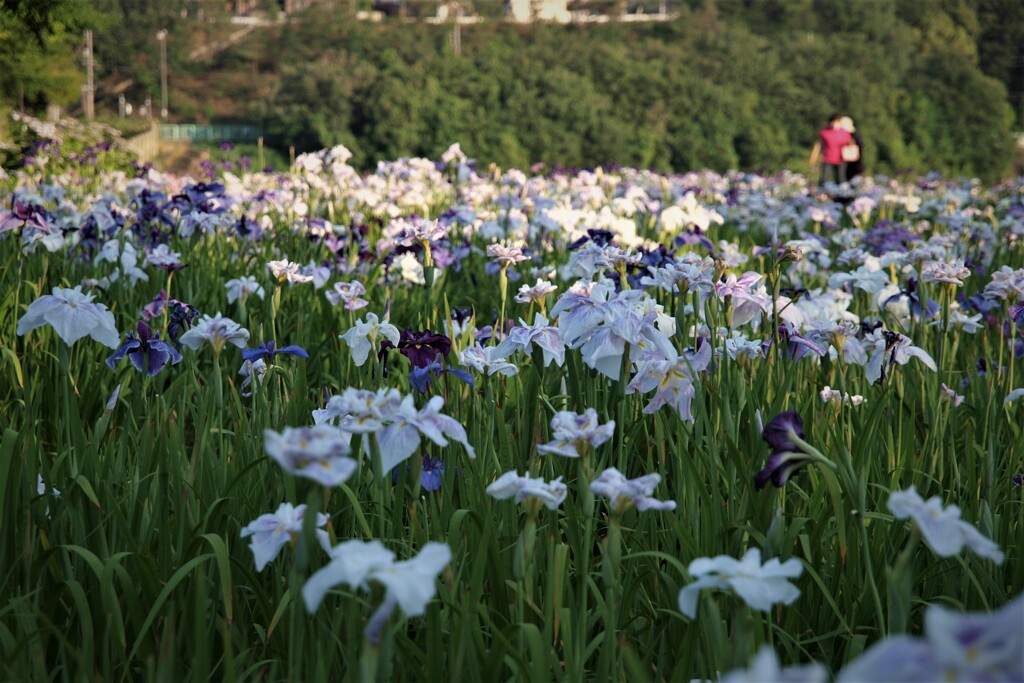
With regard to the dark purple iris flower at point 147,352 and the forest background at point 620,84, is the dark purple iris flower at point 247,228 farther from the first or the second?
the forest background at point 620,84

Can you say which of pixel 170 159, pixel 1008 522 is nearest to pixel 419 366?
pixel 1008 522

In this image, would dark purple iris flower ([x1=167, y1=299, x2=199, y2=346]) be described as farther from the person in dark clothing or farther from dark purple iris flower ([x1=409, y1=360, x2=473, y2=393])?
the person in dark clothing

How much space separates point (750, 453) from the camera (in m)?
2.29

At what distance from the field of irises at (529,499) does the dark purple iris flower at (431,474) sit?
2 centimetres

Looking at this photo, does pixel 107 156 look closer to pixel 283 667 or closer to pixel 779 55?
pixel 283 667

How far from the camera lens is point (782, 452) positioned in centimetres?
141

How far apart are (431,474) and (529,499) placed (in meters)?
0.84

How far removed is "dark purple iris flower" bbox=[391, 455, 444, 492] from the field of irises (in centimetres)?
2

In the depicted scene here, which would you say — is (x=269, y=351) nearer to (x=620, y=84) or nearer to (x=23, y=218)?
(x=23, y=218)

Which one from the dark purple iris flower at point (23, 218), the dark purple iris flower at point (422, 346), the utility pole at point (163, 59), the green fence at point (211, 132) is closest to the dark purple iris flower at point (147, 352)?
the dark purple iris flower at point (422, 346)

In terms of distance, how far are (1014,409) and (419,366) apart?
1900 millimetres

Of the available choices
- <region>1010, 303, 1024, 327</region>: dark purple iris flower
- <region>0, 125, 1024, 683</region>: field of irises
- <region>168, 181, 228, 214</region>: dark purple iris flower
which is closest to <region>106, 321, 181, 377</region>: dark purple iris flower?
<region>0, 125, 1024, 683</region>: field of irises

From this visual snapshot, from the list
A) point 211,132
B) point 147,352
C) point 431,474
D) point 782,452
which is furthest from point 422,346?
point 211,132

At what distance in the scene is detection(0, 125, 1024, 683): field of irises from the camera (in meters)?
1.25
